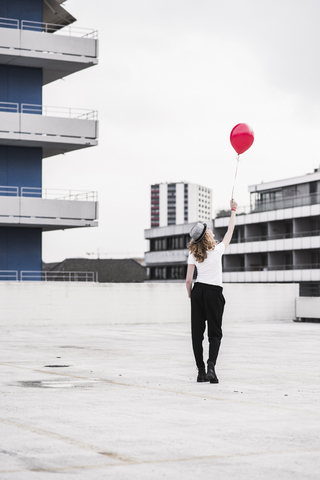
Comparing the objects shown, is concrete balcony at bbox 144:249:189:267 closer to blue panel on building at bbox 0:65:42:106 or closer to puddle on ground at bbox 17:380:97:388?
blue panel on building at bbox 0:65:42:106

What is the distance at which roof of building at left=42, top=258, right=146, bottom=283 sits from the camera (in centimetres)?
10531

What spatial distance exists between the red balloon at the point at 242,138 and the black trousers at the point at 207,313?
2365 millimetres

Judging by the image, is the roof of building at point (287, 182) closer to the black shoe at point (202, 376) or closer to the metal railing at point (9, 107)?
the metal railing at point (9, 107)

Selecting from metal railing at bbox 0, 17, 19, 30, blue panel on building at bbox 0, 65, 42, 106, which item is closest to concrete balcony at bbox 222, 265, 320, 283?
blue panel on building at bbox 0, 65, 42, 106

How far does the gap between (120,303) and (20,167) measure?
9908 millimetres

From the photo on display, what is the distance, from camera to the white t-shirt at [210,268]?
869 centimetres

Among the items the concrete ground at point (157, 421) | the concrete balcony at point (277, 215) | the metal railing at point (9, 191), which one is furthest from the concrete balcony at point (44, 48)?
the concrete balcony at point (277, 215)

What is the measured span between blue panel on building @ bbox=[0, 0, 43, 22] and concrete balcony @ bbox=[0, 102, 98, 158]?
15.5 feet

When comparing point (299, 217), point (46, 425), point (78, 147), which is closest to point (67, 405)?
point (46, 425)

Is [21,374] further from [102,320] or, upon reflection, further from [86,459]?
[102,320]

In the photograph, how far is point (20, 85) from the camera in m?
36.1

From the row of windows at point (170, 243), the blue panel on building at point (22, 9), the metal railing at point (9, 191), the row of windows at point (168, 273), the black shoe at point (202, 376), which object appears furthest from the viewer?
the row of windows at point (170, 243)

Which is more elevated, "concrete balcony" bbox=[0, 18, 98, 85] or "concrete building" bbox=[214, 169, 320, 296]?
"concrete balcony" bbox=[0, 18, 98, 85]

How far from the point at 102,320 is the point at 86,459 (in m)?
25.8
